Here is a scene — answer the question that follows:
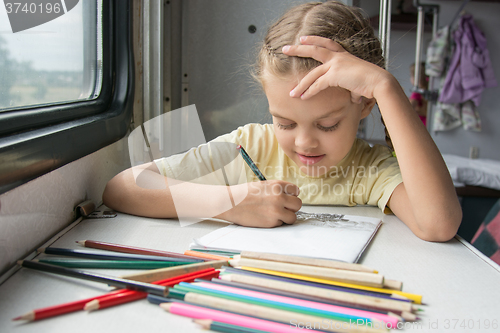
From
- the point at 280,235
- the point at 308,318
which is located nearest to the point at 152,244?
the point at 280,235

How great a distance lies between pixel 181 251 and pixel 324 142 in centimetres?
38

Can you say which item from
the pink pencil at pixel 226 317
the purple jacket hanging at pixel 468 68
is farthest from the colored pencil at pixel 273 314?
the purple jacket hanging at pixel 468 68

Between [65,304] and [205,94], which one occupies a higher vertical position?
[205,94]

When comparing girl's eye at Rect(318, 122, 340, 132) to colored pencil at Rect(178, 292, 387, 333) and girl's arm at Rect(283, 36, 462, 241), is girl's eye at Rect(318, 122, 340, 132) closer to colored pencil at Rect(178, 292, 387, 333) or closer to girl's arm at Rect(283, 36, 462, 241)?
girl's arm at Rect(283, 36, 462, 241)

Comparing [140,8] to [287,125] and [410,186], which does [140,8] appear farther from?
[410,186]

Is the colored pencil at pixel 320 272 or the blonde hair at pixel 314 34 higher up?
the blonde hair at pixel 314 34

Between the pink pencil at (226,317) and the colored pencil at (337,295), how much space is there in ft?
0.19

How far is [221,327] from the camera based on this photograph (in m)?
0.33

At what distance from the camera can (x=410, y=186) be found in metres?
0.71

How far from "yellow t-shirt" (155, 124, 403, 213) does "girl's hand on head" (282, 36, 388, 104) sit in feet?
0.76

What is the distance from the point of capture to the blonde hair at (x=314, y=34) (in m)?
0.79

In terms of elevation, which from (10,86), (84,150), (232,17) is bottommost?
(84,150)

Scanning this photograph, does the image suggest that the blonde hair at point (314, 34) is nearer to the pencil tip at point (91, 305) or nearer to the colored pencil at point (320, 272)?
the colored pencil at point (320, 272)

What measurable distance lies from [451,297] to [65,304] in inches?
16.1
